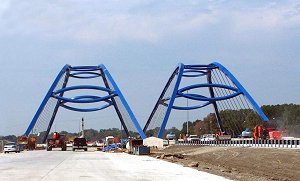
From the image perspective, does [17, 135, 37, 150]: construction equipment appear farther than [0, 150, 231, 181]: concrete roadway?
Yes

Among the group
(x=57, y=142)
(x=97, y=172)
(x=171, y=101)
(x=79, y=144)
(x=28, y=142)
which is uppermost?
(x=171, y=101)

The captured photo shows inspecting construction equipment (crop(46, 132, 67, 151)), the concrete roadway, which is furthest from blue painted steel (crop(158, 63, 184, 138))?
the concrete roadway

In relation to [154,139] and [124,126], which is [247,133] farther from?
[124,126]

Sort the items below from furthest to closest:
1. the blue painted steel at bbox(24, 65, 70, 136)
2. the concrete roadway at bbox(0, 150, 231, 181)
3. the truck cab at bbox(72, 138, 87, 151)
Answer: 1. the blue painted steel at bbox(24, 65, 70, 136)
2. the truck cab at bbox(72, 138, 87, 151)
3. the concrete roadway at bbox(0, 150, 231, 181)

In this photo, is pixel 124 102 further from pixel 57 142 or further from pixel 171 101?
pixel 57 142

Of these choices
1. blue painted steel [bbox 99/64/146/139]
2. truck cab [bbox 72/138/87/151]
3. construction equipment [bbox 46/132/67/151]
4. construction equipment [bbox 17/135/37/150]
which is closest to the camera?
truck cab [bbox 72/138/87/151]

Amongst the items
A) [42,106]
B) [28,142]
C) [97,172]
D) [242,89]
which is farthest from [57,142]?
[97,172]

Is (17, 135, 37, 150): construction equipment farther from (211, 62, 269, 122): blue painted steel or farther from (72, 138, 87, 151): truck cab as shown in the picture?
(211, 62, 269, 122): blue painted steel

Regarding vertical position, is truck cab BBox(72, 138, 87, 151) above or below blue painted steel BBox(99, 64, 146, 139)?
below

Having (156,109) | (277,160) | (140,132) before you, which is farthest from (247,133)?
(277,160)

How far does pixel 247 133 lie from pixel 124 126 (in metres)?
45.9

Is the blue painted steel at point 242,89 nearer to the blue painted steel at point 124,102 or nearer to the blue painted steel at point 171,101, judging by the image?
the blue painted steel at point 171,101

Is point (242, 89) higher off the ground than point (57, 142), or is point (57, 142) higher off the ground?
point (242, 89)

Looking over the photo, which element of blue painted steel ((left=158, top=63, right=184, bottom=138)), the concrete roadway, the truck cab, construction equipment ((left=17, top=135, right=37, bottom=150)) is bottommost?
the concrete roadway
